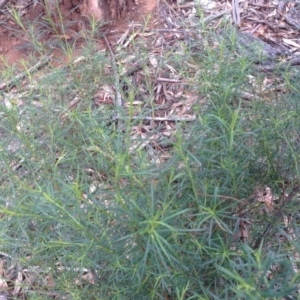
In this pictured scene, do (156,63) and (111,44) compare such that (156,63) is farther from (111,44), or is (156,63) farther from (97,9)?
(97,9)

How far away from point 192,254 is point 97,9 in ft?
8.30

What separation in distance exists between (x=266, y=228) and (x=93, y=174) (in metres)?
0.90

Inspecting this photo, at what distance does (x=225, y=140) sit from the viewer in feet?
6.93

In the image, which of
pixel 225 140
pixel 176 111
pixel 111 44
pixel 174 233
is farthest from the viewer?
pixel 111 44

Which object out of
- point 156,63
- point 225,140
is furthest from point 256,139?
point 156,63

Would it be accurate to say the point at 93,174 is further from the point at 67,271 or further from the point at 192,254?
the point at 192,254

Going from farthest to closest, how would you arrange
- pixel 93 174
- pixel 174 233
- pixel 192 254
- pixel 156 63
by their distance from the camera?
pixel 156 63
pixel 93 174
pixel 192 254
pixel 174 233

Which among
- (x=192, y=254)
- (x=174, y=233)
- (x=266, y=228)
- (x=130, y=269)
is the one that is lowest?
(x=266, y=228)

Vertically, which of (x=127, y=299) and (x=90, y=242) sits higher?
(x=90, y=242)

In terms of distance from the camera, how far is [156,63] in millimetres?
3457

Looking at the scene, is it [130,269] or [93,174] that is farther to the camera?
[93,174]

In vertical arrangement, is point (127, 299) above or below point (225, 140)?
below

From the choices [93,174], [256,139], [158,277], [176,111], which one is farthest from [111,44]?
[158,277]

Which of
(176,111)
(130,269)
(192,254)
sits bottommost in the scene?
(176,111)
